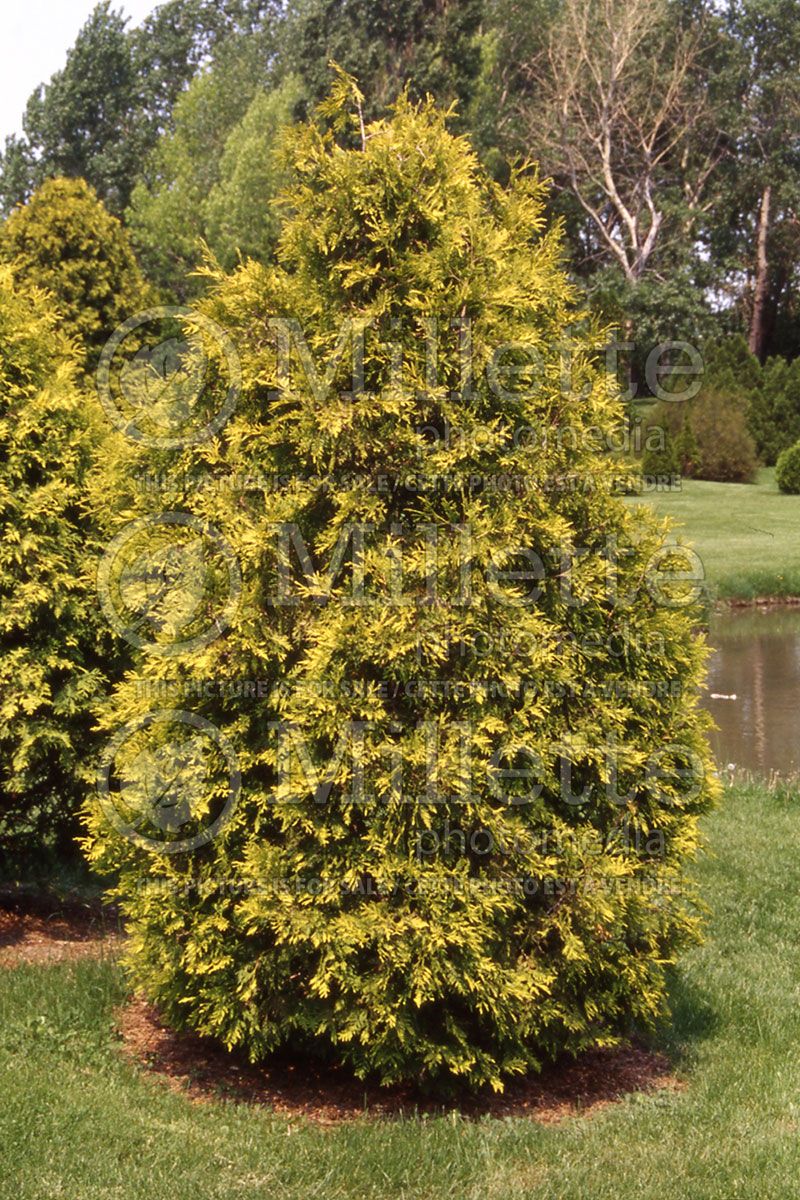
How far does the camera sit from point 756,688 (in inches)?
625

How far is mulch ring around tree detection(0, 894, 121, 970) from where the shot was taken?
5895 millimetres

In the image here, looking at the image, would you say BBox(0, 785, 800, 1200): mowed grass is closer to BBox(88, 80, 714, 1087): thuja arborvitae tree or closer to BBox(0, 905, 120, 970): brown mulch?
BBox(88, 80, 714, 1087): thuja arborvitae tree

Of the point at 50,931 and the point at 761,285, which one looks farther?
the point at 761,285

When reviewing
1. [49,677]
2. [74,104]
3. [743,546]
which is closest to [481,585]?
[49,677]

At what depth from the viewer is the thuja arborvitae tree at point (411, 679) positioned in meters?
→ 4.40

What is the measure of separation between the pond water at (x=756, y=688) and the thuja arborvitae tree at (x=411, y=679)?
6027mm

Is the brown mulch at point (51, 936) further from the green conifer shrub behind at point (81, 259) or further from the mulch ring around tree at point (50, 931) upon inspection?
the green conifer shrub behind at point (81, 259)

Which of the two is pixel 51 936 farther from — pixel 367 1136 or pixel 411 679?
pixel 411 679

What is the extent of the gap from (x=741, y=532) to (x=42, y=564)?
23674mm

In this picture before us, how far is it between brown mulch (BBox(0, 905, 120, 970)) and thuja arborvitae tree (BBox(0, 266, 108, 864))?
74cm

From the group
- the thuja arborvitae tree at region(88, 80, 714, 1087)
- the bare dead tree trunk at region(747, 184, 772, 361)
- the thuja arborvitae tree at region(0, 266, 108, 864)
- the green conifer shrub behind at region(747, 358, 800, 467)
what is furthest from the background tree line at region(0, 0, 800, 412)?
the thuja arborvitae tree at region(88, 80, 714, 1087)

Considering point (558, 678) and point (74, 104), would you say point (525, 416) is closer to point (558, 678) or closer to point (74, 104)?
point (558, 678)

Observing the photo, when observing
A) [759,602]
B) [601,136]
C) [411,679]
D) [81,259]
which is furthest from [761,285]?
[411,679]

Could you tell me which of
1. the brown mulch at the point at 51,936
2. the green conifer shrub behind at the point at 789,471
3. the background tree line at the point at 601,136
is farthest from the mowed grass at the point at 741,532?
the brown mulch at the point at 51,936
